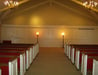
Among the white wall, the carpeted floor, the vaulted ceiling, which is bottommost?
the carpeted floor

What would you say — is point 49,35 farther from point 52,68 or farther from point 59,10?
point 52,68

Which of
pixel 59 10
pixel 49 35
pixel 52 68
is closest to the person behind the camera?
pixel 52 68

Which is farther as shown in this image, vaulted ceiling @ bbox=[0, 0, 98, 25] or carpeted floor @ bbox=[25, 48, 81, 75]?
vaulted ceiling @ bbox=[0, 0, 98, 25]

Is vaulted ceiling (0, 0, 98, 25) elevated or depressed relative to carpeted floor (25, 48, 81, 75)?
elevated

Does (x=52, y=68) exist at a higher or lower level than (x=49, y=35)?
lower

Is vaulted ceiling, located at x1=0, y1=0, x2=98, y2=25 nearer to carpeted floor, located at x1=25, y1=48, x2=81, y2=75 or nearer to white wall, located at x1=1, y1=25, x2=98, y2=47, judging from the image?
white wall, located at x1=1, y1=25, x2=98, y2=47

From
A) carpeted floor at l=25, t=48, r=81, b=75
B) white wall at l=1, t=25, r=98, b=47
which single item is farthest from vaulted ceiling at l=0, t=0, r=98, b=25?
carpeted floor at l=25, t=48, r=81, b=75

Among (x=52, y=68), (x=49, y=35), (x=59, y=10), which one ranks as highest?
(x=59, y=10)

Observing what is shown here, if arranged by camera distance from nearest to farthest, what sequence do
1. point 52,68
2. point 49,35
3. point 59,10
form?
point 52,68, point 59,10, point 49,35

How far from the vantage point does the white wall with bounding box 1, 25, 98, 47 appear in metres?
15.2

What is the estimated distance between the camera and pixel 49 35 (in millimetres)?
15195

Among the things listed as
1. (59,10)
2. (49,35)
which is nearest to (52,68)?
(49,35)

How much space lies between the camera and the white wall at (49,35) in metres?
15.2

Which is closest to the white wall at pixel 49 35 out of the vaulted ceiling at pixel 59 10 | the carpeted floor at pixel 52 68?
the vaulted ceiling at pixel 59 10
